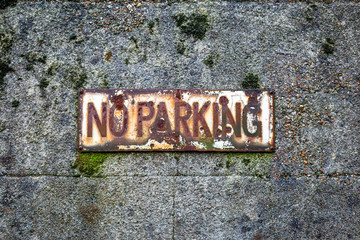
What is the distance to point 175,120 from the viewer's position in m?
1.74

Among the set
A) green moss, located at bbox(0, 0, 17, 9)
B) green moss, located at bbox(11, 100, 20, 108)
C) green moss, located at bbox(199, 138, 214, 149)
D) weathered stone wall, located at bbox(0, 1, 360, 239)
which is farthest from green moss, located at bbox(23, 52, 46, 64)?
green moss, located at bbox(199, 138, 214, 149)

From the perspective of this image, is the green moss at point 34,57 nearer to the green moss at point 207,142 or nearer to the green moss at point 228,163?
the green moss at point 207,142

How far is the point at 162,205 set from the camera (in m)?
1.71

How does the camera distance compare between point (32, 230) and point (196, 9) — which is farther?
point (196, 9)

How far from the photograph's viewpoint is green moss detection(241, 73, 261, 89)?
5.88 ft

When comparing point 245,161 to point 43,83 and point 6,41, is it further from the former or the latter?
point 6,41

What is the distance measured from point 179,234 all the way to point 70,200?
77 centimetres

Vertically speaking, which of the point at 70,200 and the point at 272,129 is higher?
the point at 272,129

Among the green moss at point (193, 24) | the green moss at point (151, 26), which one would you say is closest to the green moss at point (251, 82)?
the green moss at point (193, 24)

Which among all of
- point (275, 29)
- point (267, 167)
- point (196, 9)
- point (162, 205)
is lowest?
point (162, 205)

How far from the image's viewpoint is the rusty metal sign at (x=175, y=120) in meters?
1.73

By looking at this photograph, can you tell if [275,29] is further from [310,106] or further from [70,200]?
[70,200]

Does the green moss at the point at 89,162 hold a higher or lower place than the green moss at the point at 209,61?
lower

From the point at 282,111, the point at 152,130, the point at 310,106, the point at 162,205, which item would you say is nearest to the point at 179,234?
the point at 162,205
